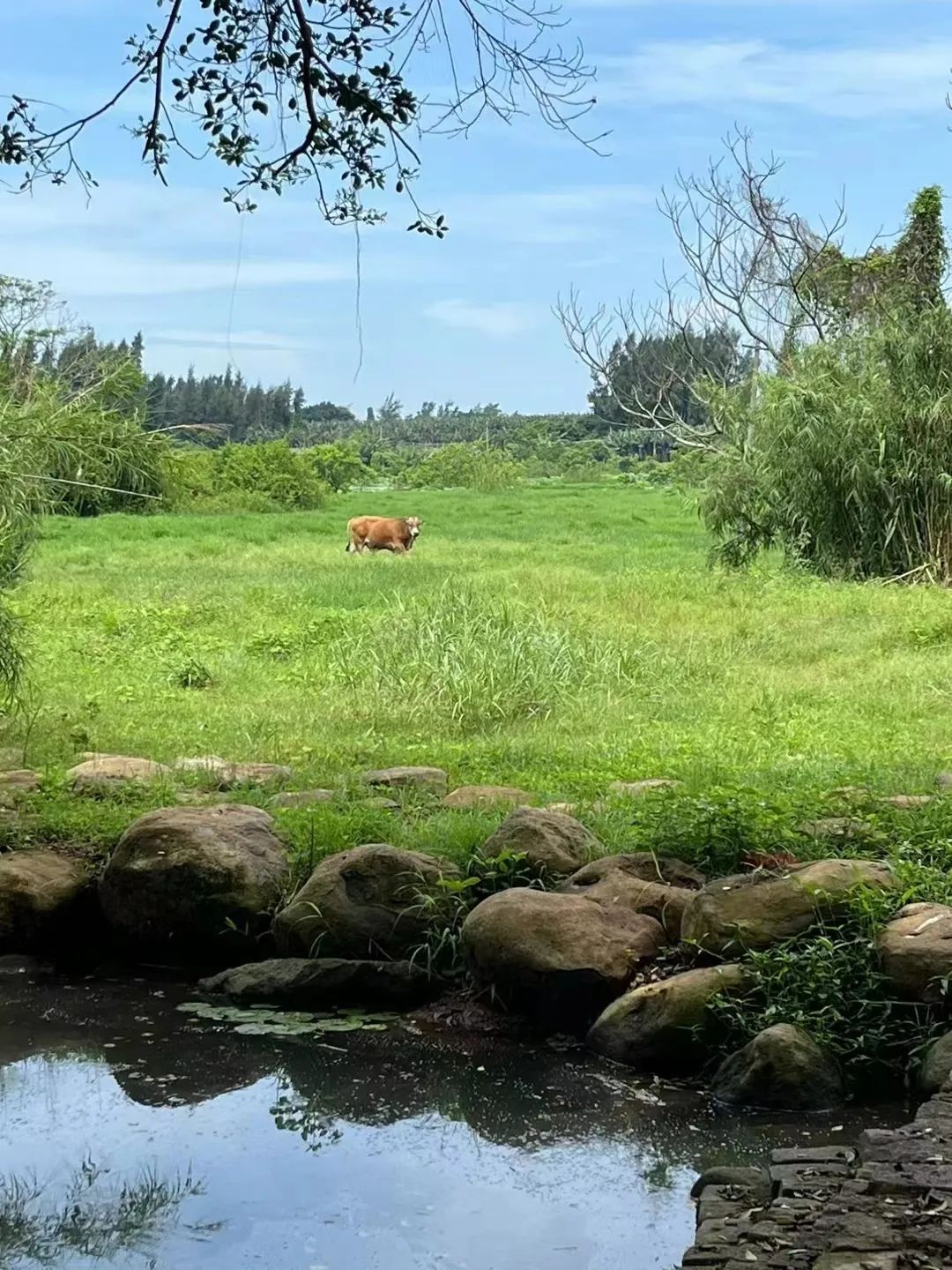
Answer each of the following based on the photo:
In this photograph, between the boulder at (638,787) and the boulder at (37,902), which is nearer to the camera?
the boulder at (37,902)

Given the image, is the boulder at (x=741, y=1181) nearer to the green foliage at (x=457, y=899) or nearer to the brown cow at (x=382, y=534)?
the green foliage at (x=457, y=899)

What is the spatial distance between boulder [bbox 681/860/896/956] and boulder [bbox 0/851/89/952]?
2394 mm

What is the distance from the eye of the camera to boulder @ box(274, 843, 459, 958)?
18.4ft

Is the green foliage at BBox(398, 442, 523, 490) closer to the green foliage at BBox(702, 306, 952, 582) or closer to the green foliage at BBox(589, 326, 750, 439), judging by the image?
the green foliage at BBox(589, 326, 750, 439)

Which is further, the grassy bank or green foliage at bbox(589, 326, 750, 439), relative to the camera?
green foliage at bbox(589, 326, 750, 439)

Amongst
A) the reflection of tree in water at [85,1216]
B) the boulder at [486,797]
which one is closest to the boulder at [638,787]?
the boulder at [486,797]

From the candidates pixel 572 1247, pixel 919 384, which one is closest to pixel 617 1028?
pixel 572 1247

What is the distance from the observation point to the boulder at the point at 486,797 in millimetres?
6672

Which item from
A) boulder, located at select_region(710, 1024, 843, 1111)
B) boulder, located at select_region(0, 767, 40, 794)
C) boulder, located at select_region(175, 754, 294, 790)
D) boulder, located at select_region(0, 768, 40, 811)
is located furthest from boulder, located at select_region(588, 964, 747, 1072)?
boulder, located at select_region(0, 767, 40, 794)

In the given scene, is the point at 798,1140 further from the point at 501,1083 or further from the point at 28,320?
the point at 28,320

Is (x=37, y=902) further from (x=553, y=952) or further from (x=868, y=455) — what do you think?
(x=868, y=455)

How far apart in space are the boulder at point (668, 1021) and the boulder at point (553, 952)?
15 cm

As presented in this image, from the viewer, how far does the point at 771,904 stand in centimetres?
514

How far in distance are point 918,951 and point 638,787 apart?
228 centimetres
